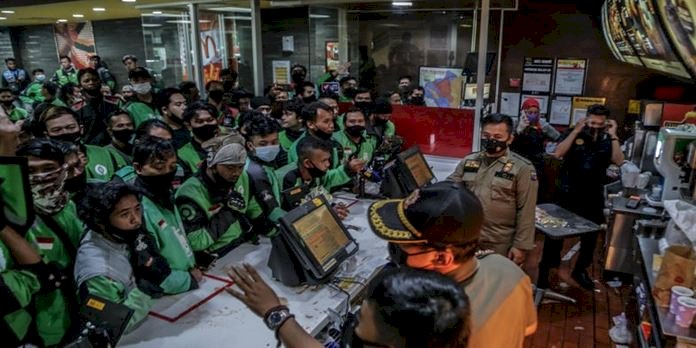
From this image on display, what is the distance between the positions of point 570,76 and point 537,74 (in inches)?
17.5

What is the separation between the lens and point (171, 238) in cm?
217

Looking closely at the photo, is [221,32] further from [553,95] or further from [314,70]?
[553,95]

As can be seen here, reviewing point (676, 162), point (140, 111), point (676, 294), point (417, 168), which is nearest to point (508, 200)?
point (417, 168)

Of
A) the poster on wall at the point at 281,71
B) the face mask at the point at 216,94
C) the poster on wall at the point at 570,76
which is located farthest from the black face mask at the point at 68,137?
the poster on wall at the point at 570,76

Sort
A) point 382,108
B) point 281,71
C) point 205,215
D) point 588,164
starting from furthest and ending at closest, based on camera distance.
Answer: point 281,71, point 382,108, point 588,164, point 205,215

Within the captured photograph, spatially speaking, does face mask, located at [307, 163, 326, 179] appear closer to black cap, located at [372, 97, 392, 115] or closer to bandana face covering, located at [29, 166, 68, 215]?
bandana face covering, located at [29, 166, 68, 215]

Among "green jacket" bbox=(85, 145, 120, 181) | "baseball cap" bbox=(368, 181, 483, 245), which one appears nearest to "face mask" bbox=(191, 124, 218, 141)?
"green jacket" bbox=(85, 145, 120, 181)

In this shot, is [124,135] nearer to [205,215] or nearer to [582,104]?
[205,215]

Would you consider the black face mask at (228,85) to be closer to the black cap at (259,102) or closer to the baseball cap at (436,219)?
the black cap at (259,102)

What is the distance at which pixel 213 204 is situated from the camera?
244cm

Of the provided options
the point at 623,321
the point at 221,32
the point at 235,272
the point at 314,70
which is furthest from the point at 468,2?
the point at 235,272

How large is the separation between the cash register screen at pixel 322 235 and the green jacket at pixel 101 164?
65.8 inches

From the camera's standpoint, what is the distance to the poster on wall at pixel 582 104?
22.4 ft

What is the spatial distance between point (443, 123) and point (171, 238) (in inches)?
130
